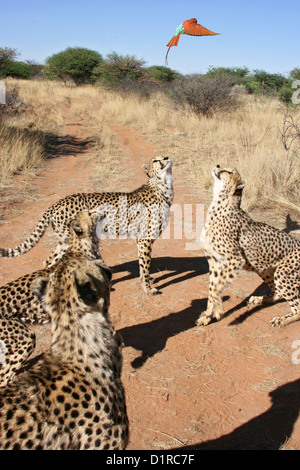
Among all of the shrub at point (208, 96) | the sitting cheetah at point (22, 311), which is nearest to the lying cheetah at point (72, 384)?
the sitting cheetah at point (22, 311)

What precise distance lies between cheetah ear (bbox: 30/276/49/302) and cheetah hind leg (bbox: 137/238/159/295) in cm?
276

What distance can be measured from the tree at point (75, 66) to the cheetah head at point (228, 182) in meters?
36.8

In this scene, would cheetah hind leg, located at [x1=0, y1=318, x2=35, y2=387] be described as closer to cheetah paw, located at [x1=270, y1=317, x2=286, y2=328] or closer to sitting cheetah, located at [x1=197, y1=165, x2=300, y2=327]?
sitting cheetah, located at [x1=197, y1=165, x2=300, y2=327]

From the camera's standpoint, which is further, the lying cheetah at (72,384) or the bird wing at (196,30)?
the bird wing at (196,30)

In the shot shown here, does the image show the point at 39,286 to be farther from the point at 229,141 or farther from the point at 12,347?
the point at 229,141

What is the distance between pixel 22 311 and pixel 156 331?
1.38 m

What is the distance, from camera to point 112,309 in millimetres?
4582

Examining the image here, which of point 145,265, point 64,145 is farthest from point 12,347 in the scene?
point 64,145

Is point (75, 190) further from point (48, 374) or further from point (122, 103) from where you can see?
point (122, 103)

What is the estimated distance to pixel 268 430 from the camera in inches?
117

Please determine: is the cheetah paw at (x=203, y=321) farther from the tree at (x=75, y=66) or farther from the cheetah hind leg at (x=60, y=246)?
the tree at (x=75, y=66)

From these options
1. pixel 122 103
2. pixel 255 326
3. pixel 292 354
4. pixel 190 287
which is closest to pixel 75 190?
pixel 190 287

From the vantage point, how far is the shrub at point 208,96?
1745 cm

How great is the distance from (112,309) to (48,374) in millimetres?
2550
